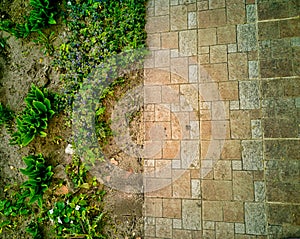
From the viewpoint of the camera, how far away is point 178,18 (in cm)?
407

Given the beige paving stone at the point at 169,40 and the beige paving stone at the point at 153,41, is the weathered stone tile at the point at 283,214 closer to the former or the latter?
the beige paving stone at the point at 169,40

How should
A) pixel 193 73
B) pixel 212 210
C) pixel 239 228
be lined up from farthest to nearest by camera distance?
pixel 193 73 → pixel 212 210 → pixel 239 228

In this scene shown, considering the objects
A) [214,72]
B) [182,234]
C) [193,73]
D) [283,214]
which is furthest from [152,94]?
[283,214]

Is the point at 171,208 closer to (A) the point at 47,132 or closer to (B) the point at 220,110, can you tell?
(B) the point at 220,110

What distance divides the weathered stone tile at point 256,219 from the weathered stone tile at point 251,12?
2.34 metres

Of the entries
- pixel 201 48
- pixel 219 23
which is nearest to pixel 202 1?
pixel 219 23

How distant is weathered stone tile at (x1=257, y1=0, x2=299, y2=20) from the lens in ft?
12.1

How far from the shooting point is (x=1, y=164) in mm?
4465

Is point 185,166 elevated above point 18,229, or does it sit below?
above

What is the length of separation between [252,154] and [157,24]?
2.17 meters

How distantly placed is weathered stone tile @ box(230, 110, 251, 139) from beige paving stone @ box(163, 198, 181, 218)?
112 centimetres

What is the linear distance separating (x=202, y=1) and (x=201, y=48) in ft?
2.13

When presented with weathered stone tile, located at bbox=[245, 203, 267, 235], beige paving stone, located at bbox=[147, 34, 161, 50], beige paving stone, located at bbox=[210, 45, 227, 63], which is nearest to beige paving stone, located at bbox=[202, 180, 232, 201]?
weathered stone tile, located at bbox=[245, 203, 267, 235]

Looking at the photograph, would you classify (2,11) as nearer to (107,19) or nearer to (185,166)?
(107,19)
